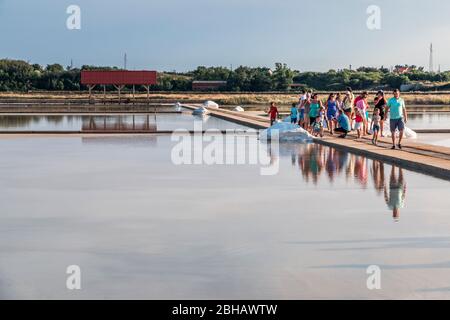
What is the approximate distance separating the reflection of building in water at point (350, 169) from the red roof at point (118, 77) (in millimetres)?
55990

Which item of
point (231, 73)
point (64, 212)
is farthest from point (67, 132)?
point (231, 73)

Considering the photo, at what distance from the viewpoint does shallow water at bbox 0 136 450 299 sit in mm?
6680

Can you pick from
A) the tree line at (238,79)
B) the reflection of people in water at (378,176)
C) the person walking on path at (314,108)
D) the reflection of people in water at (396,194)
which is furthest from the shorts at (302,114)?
the tree line at (238,79)

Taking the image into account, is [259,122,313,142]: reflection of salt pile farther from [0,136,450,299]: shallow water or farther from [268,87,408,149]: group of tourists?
[0,136,450,299]: shallow water

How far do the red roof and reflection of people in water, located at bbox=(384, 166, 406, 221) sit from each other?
62.1 m

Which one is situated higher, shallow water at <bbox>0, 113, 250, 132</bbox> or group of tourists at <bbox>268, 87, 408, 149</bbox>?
group of tourists at <bbox>268, 87, 408, 149</bbox>

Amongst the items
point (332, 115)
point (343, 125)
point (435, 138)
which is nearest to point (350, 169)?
point (343, 125)

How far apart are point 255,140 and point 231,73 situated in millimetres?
126366

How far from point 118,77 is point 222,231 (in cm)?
6775

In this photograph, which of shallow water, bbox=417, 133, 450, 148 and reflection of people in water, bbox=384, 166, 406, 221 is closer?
reflection of people in water, bbox=384, 166, 406, 221

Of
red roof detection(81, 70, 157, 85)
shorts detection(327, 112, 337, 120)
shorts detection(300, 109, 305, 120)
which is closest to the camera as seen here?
shorts detection(327, 112, 337, 120)

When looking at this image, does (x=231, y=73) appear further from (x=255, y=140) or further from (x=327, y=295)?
(x=327, y=295)

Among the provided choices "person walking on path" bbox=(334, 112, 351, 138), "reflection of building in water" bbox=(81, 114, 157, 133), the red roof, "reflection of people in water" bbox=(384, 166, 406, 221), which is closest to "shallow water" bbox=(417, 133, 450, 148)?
"person walking on path" bbox=(334, 112, 351, 138)
